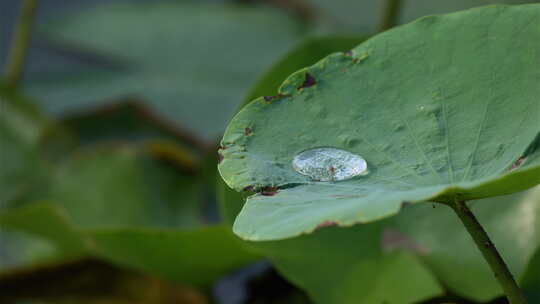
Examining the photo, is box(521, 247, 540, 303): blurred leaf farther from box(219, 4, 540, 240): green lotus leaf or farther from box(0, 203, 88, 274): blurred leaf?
box(0, 203, 88, 274): blurred leaf

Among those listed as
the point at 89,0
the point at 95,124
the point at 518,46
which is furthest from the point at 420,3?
the point at 518,46

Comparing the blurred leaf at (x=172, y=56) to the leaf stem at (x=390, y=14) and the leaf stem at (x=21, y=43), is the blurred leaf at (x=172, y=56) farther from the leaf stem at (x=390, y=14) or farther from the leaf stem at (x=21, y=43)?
the leaf stem at (x=390, y=14)

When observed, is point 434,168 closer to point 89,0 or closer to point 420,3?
point 420,3

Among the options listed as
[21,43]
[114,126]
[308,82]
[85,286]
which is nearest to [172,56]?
[114,126]

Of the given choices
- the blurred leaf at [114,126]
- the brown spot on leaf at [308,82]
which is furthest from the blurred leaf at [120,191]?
the brown spot on leaf at [308,82]

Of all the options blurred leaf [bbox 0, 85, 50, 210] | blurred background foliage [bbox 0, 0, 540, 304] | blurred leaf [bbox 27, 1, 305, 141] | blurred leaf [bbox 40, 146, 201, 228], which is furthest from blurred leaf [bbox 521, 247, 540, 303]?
blurred leaf [bbox 27, 1, 305, 141]

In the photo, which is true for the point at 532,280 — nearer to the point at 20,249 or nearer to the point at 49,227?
the point at 49,227
